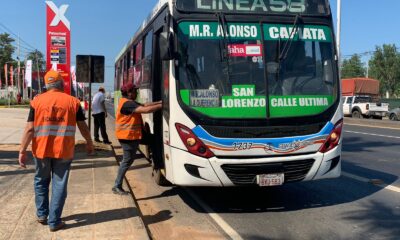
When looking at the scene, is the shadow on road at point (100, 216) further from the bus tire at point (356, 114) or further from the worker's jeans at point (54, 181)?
the bus tire at point (356, 114)

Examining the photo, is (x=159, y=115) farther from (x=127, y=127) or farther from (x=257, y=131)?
(x=257, y=131)

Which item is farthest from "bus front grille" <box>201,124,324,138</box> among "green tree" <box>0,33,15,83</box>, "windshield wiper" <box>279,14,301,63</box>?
"green tree" <box>0,33,15,83</box>

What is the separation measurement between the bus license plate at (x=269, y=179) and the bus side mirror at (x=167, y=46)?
2012 mm

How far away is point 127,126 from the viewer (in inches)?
303

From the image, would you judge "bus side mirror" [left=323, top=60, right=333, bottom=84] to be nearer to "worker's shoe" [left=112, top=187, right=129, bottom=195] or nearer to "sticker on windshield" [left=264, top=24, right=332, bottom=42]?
"sticker on windshield" [left=264, top=24, right=332, bottom=42]

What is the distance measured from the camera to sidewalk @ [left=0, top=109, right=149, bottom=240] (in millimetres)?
5512

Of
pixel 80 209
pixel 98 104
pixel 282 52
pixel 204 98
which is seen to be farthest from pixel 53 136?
pixel 98 104

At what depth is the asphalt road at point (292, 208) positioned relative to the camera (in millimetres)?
6168

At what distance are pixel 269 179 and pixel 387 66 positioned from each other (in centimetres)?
7872

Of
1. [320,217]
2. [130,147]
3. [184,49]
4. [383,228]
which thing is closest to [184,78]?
[184,49]

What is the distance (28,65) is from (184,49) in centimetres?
4194

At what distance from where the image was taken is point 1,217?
6.14 metres

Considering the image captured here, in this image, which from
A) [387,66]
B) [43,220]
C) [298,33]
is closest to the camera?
[43,220]

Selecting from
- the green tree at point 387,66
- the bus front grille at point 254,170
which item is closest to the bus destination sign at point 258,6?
the bus front grille at point 254,170
